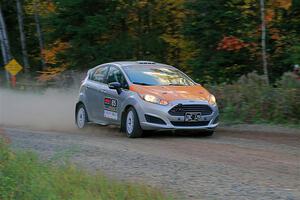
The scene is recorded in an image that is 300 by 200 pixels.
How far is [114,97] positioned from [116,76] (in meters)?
0.65

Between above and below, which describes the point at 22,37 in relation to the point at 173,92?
below

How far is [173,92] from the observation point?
13672mm

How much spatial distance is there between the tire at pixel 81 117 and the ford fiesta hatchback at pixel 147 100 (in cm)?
20

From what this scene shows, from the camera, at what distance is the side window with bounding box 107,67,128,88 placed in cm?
1452

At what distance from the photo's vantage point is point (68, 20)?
1191 inches

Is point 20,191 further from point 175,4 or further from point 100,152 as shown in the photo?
point 175,4

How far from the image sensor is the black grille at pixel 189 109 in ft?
43.6

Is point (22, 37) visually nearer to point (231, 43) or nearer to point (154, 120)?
point (231, 43)

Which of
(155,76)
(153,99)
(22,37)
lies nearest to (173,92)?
(153,99)

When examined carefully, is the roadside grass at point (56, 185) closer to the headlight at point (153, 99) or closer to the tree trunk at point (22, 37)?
the headlight at point (153, 99)

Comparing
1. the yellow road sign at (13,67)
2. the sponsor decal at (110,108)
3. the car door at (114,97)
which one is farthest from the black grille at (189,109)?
the yellow road sign at (13,67)

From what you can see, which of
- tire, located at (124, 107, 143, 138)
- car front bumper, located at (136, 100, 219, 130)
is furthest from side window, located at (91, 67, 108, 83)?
car front bumper, located at (136, 100, 219, 130)

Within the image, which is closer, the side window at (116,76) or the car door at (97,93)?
the side window at (116,76)

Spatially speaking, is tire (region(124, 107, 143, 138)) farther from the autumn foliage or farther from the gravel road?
the autumn foliage
